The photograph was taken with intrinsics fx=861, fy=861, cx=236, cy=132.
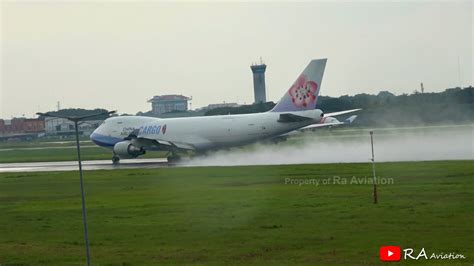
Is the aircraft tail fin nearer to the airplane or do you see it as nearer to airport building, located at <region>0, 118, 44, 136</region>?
the airplane

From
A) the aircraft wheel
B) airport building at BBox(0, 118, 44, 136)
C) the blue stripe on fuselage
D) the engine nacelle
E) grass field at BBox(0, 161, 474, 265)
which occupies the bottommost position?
grass field at BBox(0, 161, 474, 265)

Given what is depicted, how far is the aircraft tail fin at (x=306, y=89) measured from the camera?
213 ft

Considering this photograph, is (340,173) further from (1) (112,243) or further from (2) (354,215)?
(1) (112,243)

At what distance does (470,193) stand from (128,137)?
43375 mm

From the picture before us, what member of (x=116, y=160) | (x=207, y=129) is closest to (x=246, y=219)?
(x=207, y=129)

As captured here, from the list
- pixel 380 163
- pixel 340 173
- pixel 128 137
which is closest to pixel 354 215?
pixel 340 173

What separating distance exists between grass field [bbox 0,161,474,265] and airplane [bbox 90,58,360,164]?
19.2 metres

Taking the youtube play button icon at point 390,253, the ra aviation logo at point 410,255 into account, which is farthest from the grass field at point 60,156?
the ra aviation logo at point 410,255

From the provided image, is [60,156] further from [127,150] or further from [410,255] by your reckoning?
[410,255]

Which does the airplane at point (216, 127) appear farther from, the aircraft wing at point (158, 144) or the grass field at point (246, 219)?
the grass field at point (246, 219)

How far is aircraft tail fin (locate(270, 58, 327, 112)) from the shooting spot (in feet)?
213

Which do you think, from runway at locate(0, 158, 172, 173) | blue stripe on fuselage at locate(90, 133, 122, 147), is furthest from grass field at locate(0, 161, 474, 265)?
blue stripe on fuselage at locate(90, 133, 122, 147)

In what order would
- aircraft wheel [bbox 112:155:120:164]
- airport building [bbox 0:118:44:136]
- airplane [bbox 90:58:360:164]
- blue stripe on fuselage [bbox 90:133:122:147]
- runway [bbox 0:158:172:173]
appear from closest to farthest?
1. runway [bbox 0:158:172:173]
2. airplane [bbox 90:58:360:164]
3. aircraft wheel [bbox 112:155:120:164]
4. blue stripe on fuselage [bbox 90:133:122:147]
5. airport building [bbox 0:118:44:136]

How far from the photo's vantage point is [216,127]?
68250 mm
